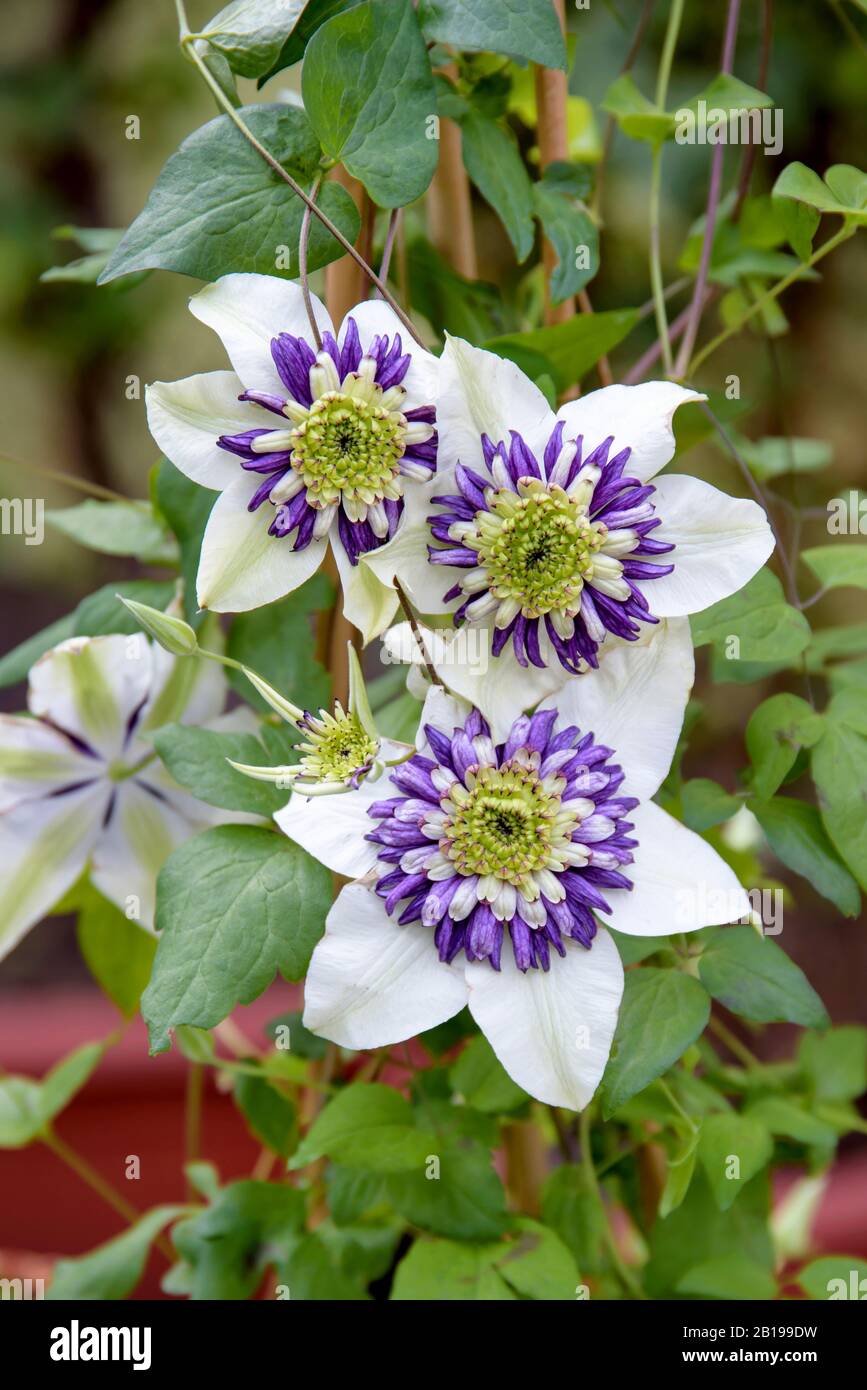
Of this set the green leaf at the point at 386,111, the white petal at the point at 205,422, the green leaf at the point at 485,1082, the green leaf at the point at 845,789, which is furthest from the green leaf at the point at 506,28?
the green leaf at the point at 485,1082

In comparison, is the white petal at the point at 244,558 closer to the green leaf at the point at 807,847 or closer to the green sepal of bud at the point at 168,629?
the green sepal of bud at the point at 168,629

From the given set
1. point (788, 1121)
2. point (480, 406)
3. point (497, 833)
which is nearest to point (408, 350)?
point (480, 406)

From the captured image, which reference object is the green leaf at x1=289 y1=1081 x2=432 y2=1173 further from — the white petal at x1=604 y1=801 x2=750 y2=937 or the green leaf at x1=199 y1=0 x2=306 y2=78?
the green leaf at x1=199 y1=0 x2=306 y2=78

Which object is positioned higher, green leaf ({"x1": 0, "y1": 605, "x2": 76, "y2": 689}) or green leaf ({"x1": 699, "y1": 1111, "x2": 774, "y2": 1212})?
green leaf ({"x1": 0, "y1": 605, "x2": 76, "y2": 689})

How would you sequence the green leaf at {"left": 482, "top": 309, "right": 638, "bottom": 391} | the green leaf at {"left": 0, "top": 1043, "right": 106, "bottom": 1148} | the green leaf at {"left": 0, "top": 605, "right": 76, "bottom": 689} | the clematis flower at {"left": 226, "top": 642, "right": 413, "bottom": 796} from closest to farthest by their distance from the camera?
the clematis flower at {"left": 226, "top": 642, "right": 413, "bottom": 796}
the green leaf at {"left": 482, "top": 309, "right": 638, "bottom": 391}
the green leaf at {"left": 0, "top": 605, "right": 76, "bottom": 689}
the green leaf at {"left": 0, "top": 1043, "right": 106, "bottom": 1148}

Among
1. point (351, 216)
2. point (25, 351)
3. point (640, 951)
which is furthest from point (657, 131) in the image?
point (25, 351)

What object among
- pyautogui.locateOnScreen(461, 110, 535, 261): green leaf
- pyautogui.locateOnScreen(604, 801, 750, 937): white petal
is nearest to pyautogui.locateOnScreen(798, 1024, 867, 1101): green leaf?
pyautogui.locateOnScreen(604, 801, 750, 937): white petal
